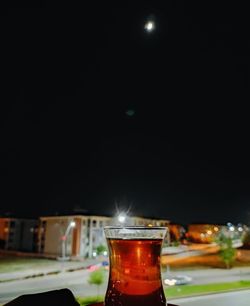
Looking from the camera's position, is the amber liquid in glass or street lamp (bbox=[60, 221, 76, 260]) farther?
street lamp (bbox=[60, 221, 76, 260])

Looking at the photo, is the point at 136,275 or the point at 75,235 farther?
the point at 75,235

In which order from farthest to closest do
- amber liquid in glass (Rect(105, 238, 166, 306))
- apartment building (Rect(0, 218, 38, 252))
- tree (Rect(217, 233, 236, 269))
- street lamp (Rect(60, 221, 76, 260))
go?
1. apartment building (Rect(0, 218, 38, 252))
2. street lamp (Rect(60, 221, 76, 260))
3. tree (Rect(217, 233, 236, 269))
4. amber liquid in glass (Rect(105, 238, 166, 306))

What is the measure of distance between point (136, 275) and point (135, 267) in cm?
2

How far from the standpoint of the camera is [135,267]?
679 mm

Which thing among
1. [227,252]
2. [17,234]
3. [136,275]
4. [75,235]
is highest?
[17,234]

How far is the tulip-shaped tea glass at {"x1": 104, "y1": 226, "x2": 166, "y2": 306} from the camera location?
2.20ft

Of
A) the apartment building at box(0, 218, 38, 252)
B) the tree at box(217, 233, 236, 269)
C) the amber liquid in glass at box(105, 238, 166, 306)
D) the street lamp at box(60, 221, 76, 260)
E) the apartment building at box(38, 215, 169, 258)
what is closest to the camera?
the amber liquid in glass at box(105, 238, 166, 306)

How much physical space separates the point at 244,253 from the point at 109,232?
15.8 m

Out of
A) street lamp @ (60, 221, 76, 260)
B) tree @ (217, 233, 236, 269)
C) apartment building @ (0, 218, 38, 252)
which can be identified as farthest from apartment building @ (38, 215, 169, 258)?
tree @ (217, 233, 236, 269)

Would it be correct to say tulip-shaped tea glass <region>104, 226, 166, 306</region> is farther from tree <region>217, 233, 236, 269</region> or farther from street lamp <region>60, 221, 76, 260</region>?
street lamp <region>60, 221, 76, 260</region>

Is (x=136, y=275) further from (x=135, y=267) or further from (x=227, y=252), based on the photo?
(x=227, y=252)

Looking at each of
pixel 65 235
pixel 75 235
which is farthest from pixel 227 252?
pixel 65 235

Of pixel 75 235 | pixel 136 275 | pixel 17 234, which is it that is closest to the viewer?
pixel 136 275

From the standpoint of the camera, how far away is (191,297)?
568cm
